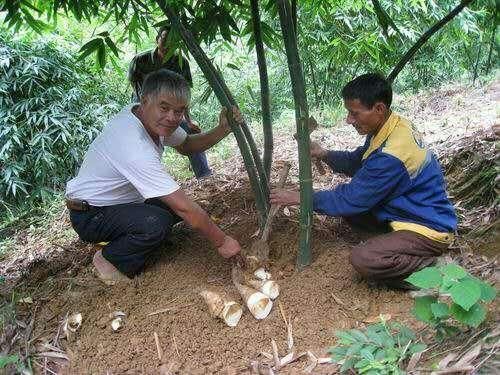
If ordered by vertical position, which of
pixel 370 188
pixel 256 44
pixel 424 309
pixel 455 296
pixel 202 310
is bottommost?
pixel 202 310

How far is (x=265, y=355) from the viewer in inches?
72.8

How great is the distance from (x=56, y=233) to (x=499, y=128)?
11.4ft

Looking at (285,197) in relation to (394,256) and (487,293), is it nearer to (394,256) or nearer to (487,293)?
(394,256)

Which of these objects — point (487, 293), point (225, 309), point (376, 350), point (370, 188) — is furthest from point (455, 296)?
point (225, 309)

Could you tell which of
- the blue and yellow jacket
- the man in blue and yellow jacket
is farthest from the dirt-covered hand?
the blue and yellow jacket

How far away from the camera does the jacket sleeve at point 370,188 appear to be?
2.03 m

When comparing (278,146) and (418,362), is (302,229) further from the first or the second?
(278,146)

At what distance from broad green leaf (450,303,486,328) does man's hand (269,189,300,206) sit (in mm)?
911

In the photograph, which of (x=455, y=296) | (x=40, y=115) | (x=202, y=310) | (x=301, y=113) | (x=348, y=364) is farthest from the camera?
(x=40, y=115)

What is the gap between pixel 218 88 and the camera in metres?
2.12

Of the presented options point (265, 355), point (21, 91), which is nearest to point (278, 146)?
point (21, 91)

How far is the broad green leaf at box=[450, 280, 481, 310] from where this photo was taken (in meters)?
1.32

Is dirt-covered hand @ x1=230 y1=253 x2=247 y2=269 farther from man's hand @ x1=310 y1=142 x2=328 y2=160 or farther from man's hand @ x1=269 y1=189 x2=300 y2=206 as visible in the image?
man's hand @ x1=310 y1=142 x2=328 y2=160

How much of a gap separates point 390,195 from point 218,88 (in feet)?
3.03
